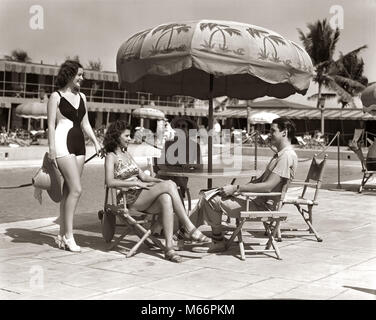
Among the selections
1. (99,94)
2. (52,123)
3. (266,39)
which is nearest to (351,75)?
(99,94)

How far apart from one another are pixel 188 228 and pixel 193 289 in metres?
1.37

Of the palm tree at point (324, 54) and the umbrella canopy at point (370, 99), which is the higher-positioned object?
the palm tree at point (324, 54)

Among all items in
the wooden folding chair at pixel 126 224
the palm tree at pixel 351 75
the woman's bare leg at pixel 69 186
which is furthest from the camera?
the palm tree at pixel 351 75

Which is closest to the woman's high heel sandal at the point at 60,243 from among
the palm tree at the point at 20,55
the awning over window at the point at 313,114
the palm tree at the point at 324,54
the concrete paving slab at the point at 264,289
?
the concrete paving slab at the point at 264,289

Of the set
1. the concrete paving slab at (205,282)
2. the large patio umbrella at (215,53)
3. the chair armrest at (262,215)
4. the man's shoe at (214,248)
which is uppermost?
the large patio umbrella at (215,53)

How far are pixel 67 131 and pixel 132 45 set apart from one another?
1.19m

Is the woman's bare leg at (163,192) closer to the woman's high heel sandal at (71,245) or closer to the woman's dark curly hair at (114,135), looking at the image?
the woman's dark curly hair at (114,135)

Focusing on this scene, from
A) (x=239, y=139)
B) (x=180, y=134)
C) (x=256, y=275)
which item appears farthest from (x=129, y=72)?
(x=239, y=139)

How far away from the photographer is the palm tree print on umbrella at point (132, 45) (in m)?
6.52

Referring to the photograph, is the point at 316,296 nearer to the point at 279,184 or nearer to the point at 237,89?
the point at 279,184

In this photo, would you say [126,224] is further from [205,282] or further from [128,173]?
[205,282]

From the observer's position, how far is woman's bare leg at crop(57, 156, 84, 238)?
6234 millimetres

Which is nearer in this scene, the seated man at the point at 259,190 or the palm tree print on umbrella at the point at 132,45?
the seated man at the point at 259,190

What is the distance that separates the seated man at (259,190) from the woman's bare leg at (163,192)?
315 mm
